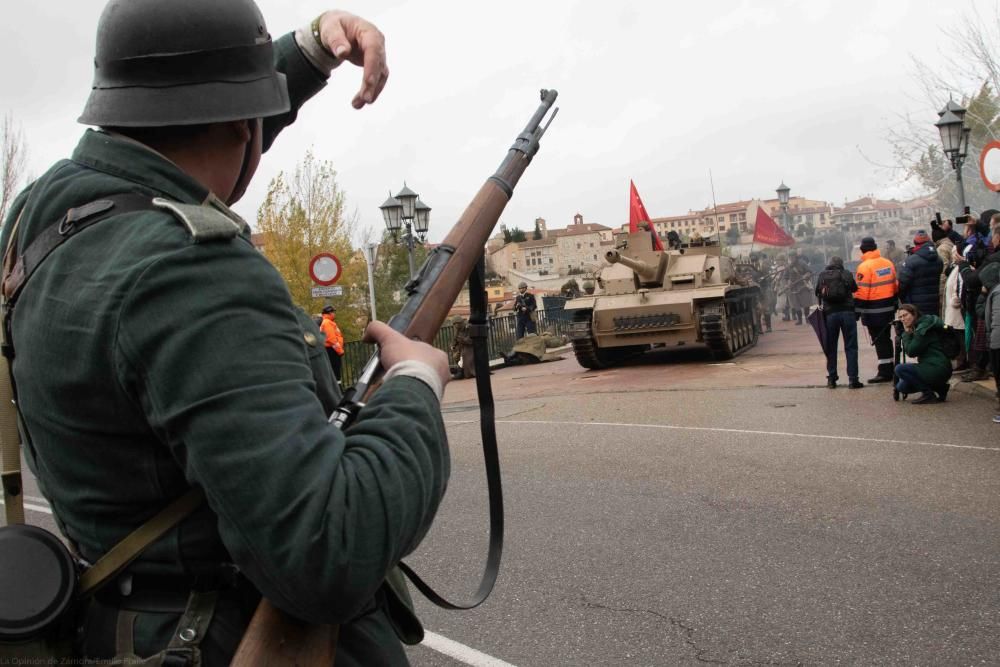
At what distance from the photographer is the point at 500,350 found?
2202 cm

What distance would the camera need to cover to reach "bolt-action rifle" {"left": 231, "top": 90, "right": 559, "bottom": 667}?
1.25 m

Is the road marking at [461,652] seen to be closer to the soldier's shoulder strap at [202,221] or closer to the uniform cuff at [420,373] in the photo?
the uniform cuff at [420,373]

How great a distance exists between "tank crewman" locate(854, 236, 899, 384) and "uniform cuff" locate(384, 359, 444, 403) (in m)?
11.1

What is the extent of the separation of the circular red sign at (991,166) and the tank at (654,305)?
5.14 m

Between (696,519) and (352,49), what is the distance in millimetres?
4253

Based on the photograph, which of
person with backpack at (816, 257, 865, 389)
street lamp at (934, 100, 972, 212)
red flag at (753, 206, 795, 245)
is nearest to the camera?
person with backpack at (816, 257, 865, 389)

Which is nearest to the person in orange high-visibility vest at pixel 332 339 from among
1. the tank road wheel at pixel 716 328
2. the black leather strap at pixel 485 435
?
the tank road wheel at pixel 716 328

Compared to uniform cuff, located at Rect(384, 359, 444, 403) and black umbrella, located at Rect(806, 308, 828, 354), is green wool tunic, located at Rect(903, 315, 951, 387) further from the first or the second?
uniform cuff, located at Rect(384, 359, 444, 403)

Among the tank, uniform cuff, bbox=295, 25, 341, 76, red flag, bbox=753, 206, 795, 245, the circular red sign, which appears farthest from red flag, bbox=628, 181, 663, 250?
uniform cuff, bbox=295, 25, 341, 76

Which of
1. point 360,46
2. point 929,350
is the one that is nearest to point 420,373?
point 360,46

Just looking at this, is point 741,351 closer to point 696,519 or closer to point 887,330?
point 887,330

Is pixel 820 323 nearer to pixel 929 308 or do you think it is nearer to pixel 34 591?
pixel 929 308

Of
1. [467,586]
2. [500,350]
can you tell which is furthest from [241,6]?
[500,350]

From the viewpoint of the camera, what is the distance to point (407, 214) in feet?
58.5
